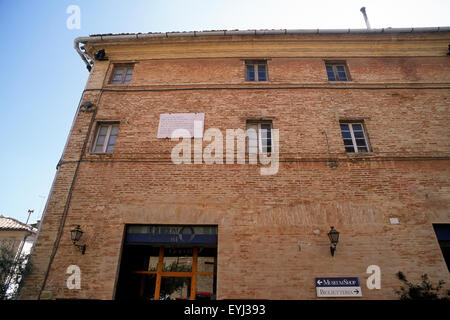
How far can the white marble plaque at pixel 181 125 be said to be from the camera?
766 cm

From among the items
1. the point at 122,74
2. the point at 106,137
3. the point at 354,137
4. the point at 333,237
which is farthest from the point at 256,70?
the point at 333,237

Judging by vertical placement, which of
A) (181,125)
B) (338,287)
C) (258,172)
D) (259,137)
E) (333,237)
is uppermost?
(181,125)

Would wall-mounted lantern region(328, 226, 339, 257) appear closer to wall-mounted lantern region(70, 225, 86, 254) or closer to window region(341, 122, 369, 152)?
window region(341, 122, 369, 152)

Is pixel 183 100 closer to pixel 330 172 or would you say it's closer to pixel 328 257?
pixel 330 172

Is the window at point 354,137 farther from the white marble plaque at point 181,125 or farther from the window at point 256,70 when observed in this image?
the white marble plaque at point 181,125

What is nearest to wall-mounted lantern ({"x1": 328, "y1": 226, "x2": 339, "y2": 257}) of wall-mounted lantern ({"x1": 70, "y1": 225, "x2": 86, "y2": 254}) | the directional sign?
the directional sign

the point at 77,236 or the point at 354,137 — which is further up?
the point at 354,137

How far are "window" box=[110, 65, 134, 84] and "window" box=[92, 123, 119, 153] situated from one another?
6.49 feet

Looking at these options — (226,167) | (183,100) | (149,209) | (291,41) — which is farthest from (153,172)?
(291,41)

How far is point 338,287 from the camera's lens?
5762mm

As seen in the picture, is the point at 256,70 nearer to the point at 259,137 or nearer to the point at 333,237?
the point at 259,137

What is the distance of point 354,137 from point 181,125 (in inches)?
220

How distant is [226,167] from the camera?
7117mm

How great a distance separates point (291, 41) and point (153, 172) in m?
7.03
